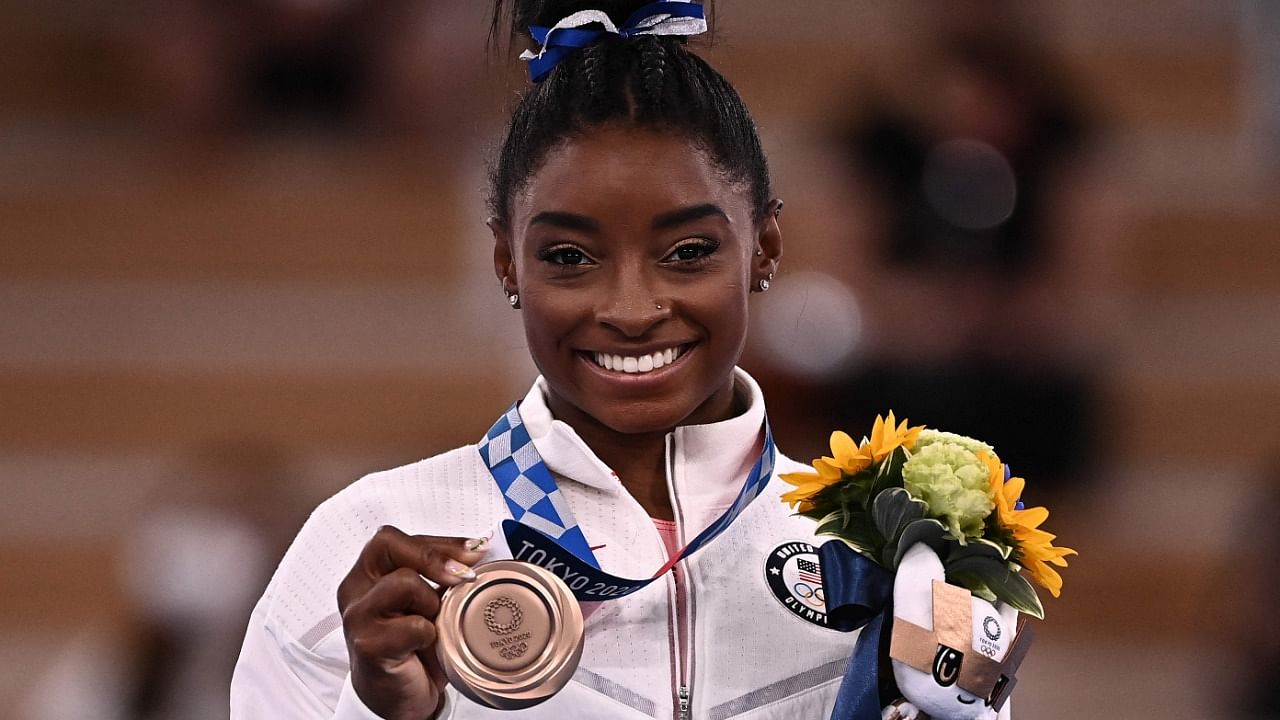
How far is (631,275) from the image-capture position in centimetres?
214

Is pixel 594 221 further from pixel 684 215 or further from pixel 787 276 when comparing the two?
pixel 787 276

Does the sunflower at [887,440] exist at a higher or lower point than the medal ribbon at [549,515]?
higher

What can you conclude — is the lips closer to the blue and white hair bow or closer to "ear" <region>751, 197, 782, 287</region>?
"ear" <region>751, 197, 782, 287</region>

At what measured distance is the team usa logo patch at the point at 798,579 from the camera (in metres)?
2.25

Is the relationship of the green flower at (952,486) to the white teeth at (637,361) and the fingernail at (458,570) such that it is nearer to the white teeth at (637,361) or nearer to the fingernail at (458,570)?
the white teeth at (637,361)

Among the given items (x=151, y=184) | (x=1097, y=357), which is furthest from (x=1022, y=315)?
(x=151, y=184)

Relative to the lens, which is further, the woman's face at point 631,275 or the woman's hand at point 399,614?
the woman's face at point 631,275

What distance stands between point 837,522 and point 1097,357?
297cm

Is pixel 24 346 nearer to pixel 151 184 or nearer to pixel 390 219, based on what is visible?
pixel 151 184

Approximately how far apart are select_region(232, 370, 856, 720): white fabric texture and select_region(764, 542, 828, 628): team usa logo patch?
0.01m

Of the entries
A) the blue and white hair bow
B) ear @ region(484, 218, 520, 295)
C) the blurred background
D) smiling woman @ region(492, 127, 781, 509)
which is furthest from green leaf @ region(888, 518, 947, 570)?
the blurred background

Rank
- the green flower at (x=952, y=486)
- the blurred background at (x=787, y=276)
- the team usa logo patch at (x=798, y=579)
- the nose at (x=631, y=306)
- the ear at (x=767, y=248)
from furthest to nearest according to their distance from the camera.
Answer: the blurred background at (x=787, y=276) < the ear at (x=767, y=248) < the team usa logo patch at (x=798, y=579) < the nose at (x=631, y=306) < the green flower at (x=952, y=486)

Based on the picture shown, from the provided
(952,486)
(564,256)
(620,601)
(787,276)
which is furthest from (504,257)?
(787,276)

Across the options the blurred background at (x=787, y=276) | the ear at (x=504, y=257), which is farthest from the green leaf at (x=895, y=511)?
the blurred background at (x=787, y=276)
